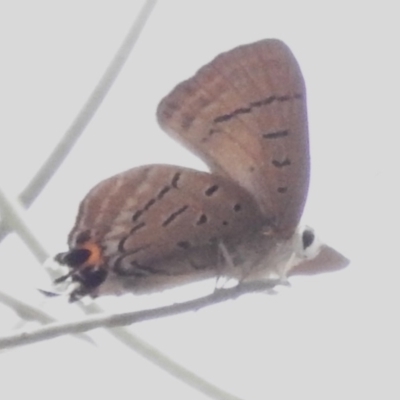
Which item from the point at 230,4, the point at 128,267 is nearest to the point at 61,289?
the point at 128,267

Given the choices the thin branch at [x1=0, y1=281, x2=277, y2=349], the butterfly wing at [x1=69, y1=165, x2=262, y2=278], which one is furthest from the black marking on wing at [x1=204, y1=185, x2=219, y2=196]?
the thin branch at [x1=0, y1=281, x2=277, y2=349]

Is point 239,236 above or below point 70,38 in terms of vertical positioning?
below

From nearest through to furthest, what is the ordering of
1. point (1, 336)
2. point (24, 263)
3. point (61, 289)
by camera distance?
→ point (1, 336) → point (61, 289) → point (24, 263)

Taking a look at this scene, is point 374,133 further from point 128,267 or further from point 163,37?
point 128,267

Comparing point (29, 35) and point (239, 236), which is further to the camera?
point (29, 35)

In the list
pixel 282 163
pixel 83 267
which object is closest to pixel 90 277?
pixel 83 267

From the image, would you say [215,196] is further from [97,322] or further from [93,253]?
[97,322]

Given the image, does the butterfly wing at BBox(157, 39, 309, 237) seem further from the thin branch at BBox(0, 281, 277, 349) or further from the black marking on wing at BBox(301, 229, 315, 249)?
the thin branch at BBox(0, 281, 277, 349)

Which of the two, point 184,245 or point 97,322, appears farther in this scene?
point 184,245
